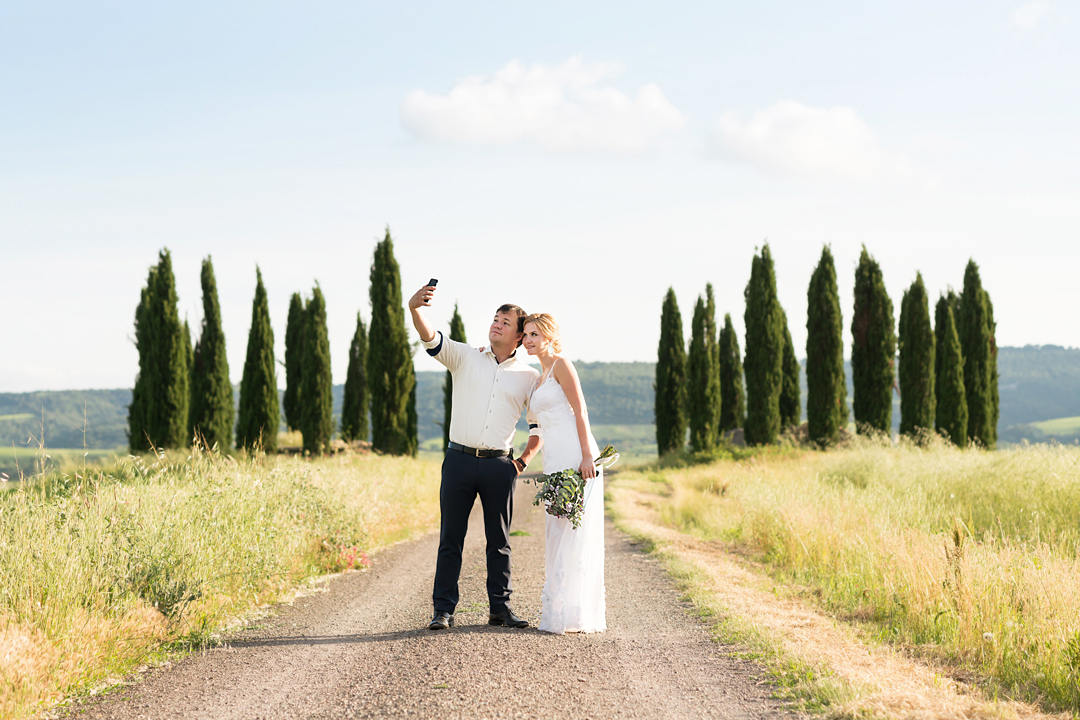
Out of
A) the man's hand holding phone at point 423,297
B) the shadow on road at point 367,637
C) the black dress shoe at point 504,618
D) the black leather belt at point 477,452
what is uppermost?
the man's hand holding phone at point 423,297

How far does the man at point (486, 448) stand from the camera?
6.19 metres

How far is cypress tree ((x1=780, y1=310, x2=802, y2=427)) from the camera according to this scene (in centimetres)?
3700

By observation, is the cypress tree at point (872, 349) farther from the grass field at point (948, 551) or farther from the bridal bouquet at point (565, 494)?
the bridal bouquet at point (565, 494)

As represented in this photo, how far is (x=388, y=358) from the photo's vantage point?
3244 cm

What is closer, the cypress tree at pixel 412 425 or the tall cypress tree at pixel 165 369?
the tall cypress tree at pixel 165 369

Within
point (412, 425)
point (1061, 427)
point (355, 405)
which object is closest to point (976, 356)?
point (412, 425)

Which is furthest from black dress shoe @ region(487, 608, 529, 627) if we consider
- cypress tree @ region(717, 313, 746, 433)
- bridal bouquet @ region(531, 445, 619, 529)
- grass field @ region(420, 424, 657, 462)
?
grass field @ region(420, 424, 657, 462)

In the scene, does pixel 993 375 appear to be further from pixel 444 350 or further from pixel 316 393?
pixel 444 350

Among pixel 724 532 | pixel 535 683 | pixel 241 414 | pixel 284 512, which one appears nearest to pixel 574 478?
pixel 535 683

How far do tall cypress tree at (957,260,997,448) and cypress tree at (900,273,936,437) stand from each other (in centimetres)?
237

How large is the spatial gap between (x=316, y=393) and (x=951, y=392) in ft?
88.2

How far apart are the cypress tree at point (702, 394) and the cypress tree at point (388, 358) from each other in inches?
518

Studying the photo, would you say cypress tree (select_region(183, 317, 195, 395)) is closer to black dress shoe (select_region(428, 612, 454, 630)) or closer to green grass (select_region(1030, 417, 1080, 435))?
black dress shoe (select_region(428, 612, 454, 630))

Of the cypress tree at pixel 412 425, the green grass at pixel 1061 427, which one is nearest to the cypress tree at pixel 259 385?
the cypress tree at pixel 412 425
